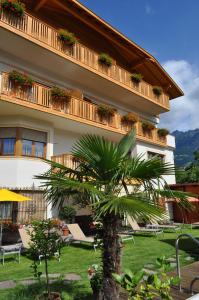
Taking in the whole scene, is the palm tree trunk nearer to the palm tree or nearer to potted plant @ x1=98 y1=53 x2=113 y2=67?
the palm tree

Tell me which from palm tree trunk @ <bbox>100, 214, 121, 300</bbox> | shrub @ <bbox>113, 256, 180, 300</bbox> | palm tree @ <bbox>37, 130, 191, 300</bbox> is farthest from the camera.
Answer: palm tree trunk @ <bbox>100, 214, 121, 300</bbox>

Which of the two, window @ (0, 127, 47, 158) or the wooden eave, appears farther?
the wooden eave

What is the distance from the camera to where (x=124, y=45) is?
23.6 meters

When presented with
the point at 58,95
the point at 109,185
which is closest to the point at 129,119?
the point at 58,95

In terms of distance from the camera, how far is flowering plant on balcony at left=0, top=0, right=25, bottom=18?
14.2 metres

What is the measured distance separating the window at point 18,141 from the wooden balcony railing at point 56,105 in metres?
1.72

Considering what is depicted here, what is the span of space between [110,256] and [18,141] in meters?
11.4

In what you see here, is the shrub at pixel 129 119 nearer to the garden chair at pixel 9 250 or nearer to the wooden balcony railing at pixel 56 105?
the wooden balcony railing at pixel 56 105

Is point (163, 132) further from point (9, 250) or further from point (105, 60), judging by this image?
point (9, 250)

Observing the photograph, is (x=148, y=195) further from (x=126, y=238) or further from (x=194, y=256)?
(x=126, y=238)

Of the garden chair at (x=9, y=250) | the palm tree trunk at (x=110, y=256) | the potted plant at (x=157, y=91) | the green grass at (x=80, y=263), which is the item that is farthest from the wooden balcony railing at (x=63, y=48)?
the palm tree trunk at (x=110, y=256)

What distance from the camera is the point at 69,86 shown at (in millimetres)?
19094

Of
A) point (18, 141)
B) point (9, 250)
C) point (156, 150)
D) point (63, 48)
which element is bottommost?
point (9, 250)

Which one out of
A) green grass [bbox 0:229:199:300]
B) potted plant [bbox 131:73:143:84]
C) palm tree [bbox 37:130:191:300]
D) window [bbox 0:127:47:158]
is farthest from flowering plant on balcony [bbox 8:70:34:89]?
potted plant [bbox 131:73:143:84]
